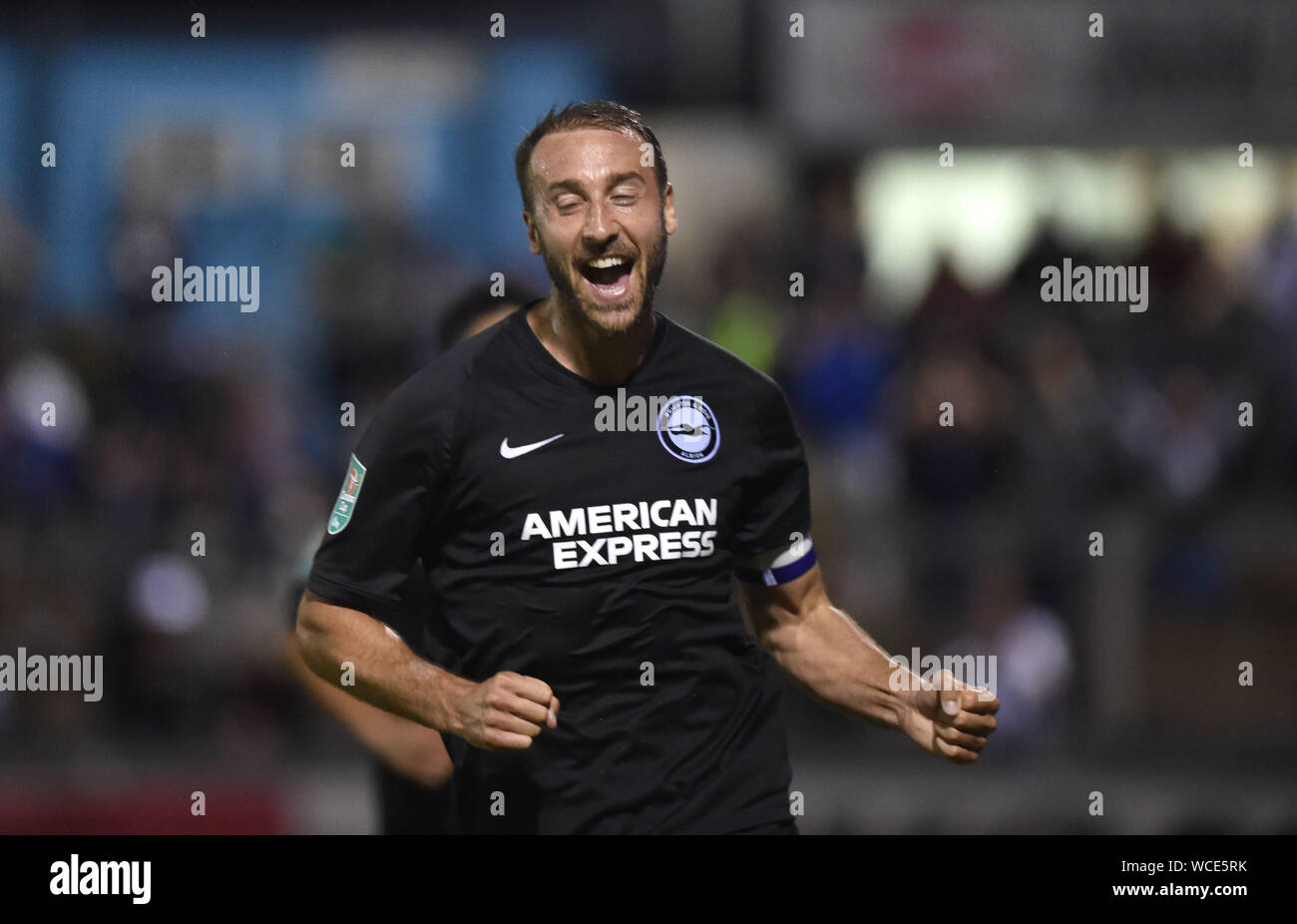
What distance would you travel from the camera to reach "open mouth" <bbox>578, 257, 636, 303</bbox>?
16.8 feet

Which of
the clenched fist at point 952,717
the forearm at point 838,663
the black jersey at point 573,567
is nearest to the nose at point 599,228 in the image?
the black jersey at point 573,567

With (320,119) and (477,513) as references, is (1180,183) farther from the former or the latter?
(477,513)

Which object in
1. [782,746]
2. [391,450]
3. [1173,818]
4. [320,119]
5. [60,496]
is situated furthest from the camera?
[320,119]

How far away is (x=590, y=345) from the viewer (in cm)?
526

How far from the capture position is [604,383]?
530cm

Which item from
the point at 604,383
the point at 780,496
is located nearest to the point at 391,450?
the point at 604,383

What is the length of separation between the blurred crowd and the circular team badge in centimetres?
471

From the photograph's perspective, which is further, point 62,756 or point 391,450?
point 62,756

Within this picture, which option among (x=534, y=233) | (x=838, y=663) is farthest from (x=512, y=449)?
(x=838, y=663)

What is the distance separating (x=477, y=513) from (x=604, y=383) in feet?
1.67

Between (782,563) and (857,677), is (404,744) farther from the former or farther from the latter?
(857,677)

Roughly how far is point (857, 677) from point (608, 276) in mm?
1313

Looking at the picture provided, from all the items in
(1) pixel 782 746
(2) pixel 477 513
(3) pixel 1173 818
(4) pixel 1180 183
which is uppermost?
(4) pixel 1180 183

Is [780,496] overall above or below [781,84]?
below
